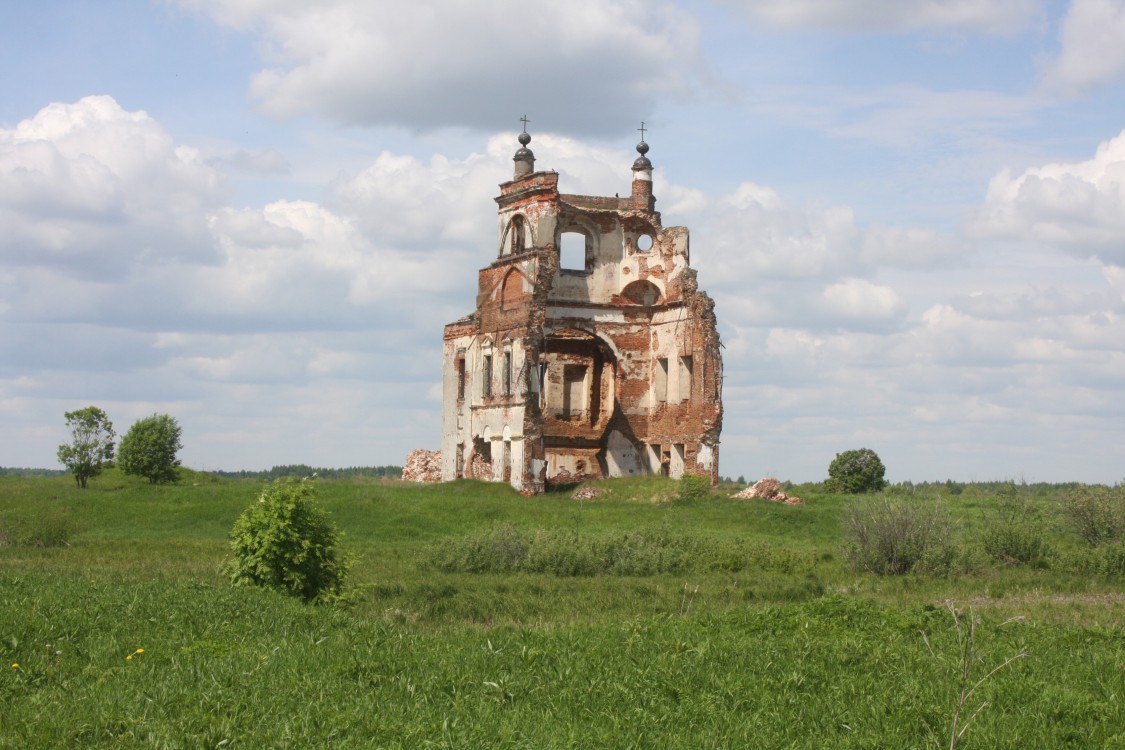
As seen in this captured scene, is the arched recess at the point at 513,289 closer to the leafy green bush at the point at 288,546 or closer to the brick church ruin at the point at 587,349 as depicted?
the brick church ruin at the point at 587,349

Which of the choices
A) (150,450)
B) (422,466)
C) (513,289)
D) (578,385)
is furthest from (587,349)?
(150,450)

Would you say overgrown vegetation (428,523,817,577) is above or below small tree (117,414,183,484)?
below

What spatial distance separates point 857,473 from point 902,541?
62.3ft

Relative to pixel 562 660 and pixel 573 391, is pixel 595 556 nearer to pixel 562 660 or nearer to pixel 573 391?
pixel 562 660

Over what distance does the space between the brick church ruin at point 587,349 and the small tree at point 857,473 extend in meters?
5.11

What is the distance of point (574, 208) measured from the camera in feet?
135

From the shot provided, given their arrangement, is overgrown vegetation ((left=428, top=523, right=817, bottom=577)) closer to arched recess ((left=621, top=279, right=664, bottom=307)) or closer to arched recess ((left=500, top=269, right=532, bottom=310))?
arched recess ((left=500, top=269, right=532, bottom=310))

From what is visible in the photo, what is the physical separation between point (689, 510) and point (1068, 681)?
22173mm

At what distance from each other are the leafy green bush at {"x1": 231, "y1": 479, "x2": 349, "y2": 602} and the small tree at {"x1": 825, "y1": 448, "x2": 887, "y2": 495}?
2746 centimetres

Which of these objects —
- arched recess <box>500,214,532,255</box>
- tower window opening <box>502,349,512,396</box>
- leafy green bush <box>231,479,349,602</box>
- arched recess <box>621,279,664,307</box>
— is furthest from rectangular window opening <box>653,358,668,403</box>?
leafy green bush <box>231,479,349,602</box>

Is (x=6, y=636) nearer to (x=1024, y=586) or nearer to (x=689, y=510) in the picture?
(x=1024, y=586)

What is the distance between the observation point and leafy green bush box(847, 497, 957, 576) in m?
21.0

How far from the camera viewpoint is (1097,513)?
2334 centimetres

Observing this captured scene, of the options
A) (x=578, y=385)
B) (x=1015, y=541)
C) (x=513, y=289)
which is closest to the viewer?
(x=1015, y=541)
